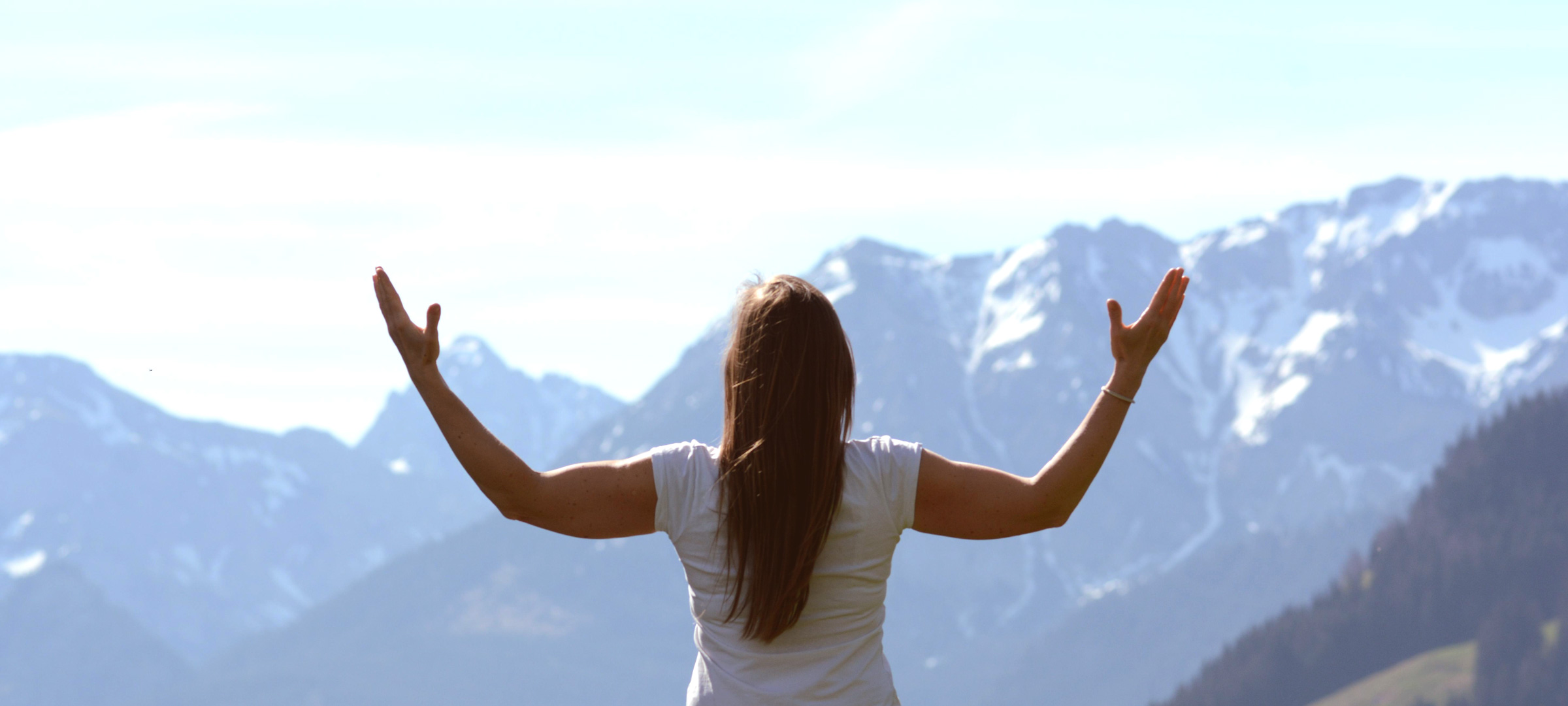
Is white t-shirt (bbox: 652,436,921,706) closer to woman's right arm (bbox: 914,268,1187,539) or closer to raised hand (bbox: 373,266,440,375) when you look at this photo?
woman's right arm (bbox: 914,268,1187,539)

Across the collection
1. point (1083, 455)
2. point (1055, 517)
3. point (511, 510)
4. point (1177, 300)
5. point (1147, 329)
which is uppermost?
point (1177, 300)

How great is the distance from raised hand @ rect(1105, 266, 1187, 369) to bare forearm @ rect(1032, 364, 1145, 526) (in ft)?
0.19

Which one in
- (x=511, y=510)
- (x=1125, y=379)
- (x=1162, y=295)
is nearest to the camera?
(x=511, y=510)

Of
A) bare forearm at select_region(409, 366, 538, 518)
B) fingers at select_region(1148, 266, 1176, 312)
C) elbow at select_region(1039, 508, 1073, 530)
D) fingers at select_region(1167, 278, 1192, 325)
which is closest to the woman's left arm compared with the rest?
bare forearm at select_region(409, 366, 538, 518)

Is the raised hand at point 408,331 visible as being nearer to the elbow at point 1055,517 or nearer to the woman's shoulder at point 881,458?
the woman's shoulder at point 881,458

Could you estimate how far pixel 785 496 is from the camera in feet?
18.2

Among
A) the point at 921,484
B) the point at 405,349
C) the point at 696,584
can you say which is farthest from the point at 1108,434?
the point at 405,349

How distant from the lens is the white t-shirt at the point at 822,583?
567 cm

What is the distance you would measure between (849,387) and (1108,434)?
104 centimetres

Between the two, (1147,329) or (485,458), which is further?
(1147,329)

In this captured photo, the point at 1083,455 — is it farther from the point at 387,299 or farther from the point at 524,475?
the point at 387,299

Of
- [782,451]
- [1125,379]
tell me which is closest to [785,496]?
[782,451]

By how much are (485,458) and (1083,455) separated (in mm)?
2276

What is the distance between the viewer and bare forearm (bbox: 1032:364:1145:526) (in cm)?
562
